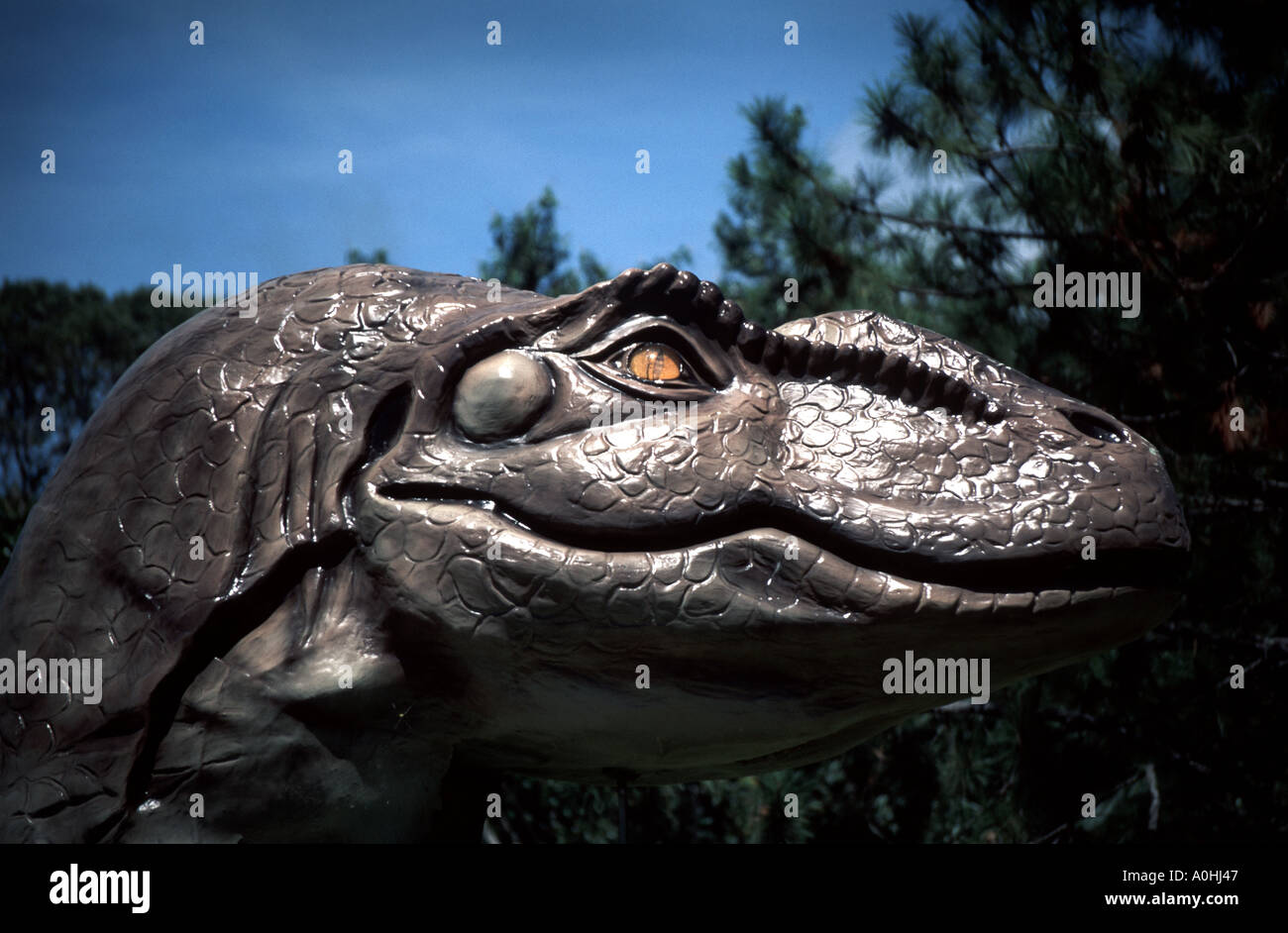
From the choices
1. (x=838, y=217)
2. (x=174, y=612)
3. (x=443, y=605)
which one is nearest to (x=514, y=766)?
(x=443, y=605)

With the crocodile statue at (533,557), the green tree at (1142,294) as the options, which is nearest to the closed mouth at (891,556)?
the crocodile statue at (533,557)

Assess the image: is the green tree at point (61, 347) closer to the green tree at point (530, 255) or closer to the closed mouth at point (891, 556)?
the green tree at point (530, 255)

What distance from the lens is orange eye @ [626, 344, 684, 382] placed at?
2.25m

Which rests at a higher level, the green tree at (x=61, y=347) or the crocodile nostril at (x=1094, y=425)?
the green tree at (x=61, y=347)

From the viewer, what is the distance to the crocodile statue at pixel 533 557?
208 centimetres

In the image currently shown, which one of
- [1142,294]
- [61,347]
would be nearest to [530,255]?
[1142,294]

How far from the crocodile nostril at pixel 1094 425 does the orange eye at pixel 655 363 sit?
68 cm

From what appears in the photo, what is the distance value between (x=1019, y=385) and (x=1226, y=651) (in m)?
3.11

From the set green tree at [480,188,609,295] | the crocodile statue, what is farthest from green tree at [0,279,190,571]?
the crocodile statue

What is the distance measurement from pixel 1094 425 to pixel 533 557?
101 cm

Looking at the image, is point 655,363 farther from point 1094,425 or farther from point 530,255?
point 530,255

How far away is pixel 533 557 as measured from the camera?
208 centimetres

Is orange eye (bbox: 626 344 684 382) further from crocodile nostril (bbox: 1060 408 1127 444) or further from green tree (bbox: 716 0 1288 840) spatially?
green tree (bbox: 716 0 1288 840)

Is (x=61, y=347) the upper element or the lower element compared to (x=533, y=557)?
upper
